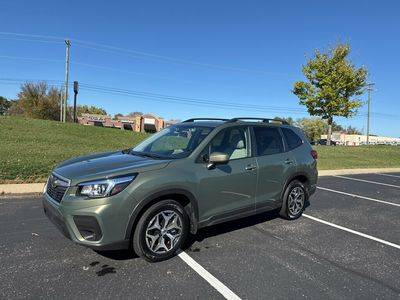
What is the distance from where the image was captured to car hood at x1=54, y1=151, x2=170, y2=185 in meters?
4.46

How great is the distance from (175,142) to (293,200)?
8.29 ft

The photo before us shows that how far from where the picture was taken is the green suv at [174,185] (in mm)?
4375

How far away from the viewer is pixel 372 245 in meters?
5.90

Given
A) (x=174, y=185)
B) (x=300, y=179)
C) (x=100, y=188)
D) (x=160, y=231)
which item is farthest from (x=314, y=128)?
(x=100, y=188)

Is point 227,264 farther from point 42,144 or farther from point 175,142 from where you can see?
point 42,144

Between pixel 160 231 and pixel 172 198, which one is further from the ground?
pixel 172 198

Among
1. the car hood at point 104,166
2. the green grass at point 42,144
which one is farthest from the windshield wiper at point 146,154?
the green grass at point 42,144

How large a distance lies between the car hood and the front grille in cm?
8

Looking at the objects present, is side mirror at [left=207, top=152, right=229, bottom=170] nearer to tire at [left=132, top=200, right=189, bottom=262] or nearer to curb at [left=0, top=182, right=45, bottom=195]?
tire at [left=132, top=200, right=189, bottom=262]

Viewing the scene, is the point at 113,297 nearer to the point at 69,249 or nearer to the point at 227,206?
the point at 69,249

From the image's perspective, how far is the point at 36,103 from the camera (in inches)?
2375

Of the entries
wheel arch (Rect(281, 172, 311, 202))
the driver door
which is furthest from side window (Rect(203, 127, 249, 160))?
wheel arch (Rect(281, 172, 311, 202))

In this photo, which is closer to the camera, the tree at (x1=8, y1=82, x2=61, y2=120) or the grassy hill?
the grassy hill

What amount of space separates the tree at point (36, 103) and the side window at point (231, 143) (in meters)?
58.8
